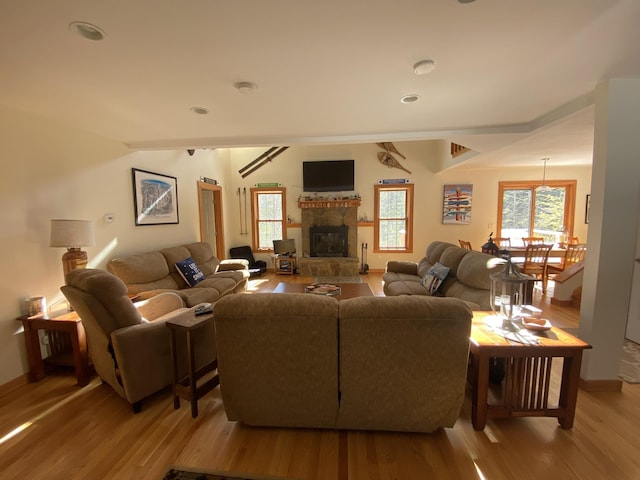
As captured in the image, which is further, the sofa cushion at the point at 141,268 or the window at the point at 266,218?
the window at the point at 266,218

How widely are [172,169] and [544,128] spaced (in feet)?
16.6

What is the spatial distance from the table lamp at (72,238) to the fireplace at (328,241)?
4.28 meters

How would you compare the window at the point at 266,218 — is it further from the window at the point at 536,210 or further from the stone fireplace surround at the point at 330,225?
the window at the point at 536,210

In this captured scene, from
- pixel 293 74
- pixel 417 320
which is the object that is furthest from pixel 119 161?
pixel 417 320

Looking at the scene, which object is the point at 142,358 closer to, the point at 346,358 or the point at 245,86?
the point at 346,358

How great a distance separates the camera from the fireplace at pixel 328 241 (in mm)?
6180

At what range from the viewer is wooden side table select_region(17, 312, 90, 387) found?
7.06 ft

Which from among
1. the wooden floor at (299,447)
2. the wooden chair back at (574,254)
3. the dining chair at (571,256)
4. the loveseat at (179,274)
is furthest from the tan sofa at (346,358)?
the wooden chair back at (574,254)

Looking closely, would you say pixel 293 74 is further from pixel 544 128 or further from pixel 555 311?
pixel 555 311

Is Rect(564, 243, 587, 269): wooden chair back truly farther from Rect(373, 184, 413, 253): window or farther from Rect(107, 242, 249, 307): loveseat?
Rect(107, 242, 249, 307): loveseat

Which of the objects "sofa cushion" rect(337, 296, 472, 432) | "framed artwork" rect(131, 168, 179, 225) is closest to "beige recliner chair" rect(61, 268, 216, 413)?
"sofa cushion" rect(337, 296, 472, 432)

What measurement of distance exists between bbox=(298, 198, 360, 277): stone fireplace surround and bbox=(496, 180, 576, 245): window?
3.26 m

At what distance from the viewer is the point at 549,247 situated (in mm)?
4180

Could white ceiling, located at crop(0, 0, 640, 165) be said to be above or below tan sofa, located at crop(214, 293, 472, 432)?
above
